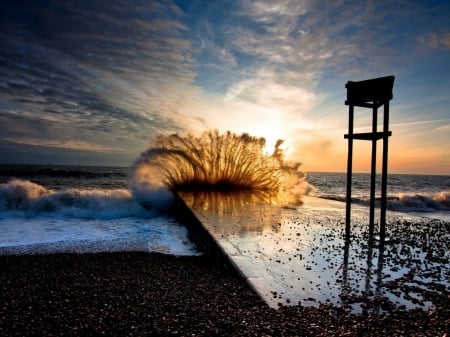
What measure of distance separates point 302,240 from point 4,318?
4998mm

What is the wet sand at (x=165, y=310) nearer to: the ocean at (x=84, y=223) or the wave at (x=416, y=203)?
the ocean at (x=84, y=223)

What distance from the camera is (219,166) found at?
714 inches

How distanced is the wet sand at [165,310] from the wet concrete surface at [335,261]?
8.1 inches

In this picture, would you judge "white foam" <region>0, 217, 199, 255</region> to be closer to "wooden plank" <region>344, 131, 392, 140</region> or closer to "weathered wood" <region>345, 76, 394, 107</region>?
"wooden plank" <region>344, 131, 392, 140</region>

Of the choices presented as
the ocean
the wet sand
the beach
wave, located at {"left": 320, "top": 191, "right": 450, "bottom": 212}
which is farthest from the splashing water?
the wet sand

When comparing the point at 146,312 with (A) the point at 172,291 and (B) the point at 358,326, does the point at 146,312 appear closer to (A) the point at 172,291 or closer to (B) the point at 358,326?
(A) the point at 172,291

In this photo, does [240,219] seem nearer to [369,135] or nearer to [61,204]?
[369,135]

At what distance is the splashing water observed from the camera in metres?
16.7

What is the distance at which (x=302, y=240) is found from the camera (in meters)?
6.25

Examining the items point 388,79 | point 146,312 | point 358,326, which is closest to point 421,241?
point 388,79

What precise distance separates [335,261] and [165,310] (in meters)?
2.92

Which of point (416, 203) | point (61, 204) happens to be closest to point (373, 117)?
point (61, 204)

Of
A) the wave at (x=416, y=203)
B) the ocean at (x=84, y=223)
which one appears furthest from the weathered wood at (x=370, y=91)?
the wave at (x=416, y=203)

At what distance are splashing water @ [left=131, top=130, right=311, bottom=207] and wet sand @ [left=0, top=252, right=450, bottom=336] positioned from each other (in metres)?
11.3
